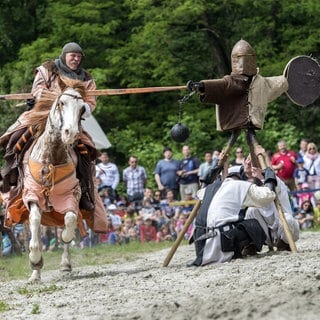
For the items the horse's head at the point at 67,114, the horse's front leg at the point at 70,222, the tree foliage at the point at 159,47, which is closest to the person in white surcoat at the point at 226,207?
the horse's front leg at the point at 70,222

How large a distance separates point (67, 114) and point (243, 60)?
1.94m

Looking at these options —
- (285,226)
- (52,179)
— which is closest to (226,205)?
(285,226)

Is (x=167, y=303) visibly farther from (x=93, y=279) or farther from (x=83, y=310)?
(x=93, y=279)

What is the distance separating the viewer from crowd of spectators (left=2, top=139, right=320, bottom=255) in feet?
62.5

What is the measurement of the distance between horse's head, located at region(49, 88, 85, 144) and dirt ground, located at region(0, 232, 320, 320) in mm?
1480

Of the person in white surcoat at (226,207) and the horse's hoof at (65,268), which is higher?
the person in white surcoat at (226,207)

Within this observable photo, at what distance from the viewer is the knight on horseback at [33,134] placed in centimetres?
1235

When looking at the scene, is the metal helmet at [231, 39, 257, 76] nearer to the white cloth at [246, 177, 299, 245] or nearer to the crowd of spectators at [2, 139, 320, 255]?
the white cloth at [246, 177, 299, 245]

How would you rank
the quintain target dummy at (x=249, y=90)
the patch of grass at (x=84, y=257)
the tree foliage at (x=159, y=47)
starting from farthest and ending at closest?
the tree foliage at (x=159, y=47) < the patch of grass at (x=84, y=257) < the quintain target dummy at (x=249, y=90)

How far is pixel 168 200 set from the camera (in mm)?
19844

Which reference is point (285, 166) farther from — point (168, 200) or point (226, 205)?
point (226, 205)

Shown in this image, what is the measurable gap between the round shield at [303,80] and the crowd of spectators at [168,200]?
243 inches

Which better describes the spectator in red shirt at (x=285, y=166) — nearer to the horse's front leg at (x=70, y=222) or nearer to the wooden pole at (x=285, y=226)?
the wooden pole at (x=285, y=226)

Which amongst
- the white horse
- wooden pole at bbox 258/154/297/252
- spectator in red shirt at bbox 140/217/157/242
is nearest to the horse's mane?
the white horse
